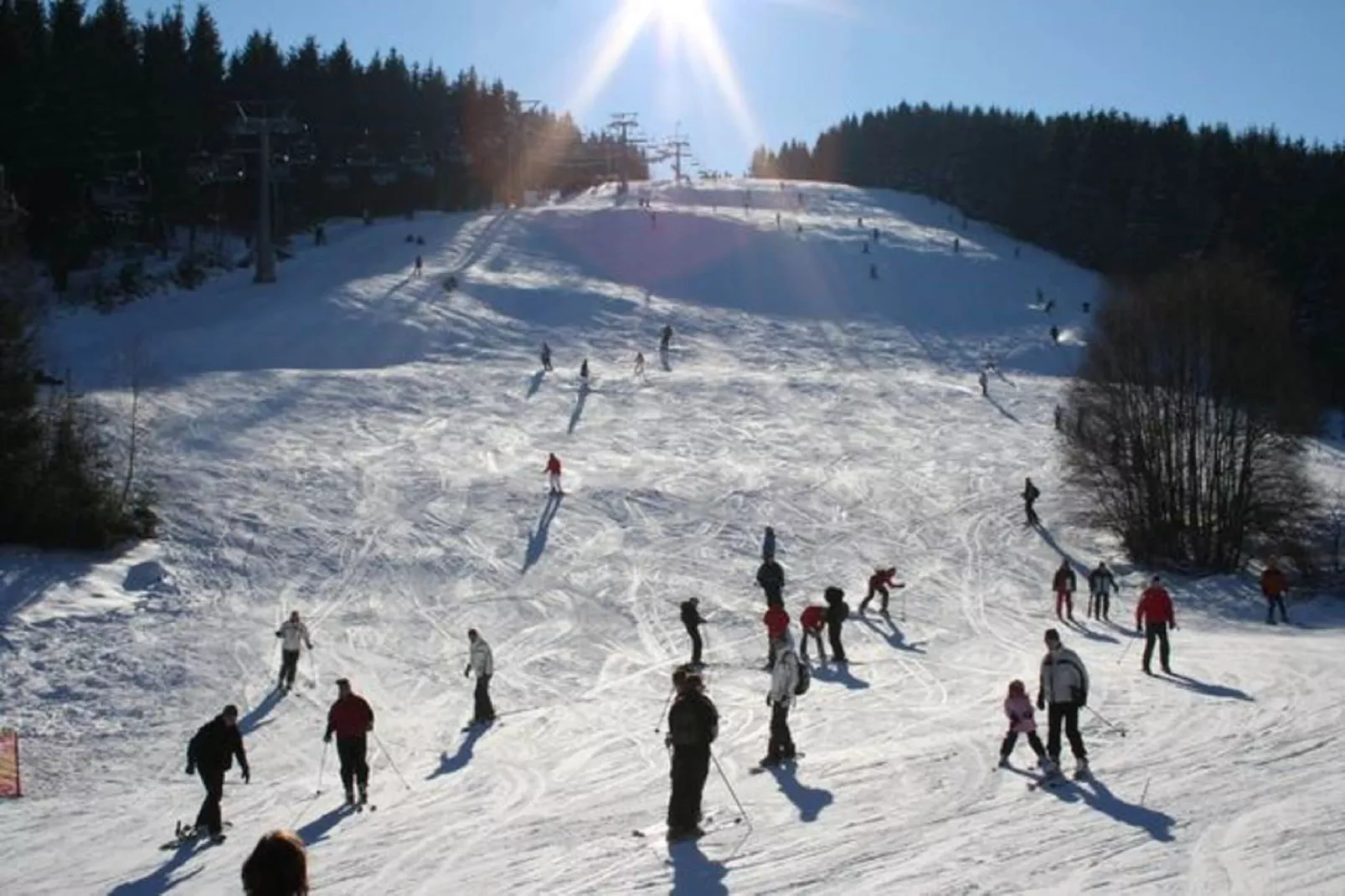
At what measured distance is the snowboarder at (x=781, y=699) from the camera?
43.9 ft

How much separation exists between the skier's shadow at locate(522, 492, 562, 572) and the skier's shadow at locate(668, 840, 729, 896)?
18.0 metres

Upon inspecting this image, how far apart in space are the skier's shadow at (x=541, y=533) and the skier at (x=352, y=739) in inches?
564

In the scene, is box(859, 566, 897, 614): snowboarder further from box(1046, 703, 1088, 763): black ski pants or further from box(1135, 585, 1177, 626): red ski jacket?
box(1046, 703, 1088, 763): black ski pants

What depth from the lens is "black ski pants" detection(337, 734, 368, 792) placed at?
13820 mm

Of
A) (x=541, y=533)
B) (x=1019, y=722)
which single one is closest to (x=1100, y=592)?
(x=541, y=533)

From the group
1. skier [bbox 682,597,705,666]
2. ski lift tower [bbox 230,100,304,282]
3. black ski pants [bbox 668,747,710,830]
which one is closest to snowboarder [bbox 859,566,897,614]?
skier [bbox 682,597,705,666]

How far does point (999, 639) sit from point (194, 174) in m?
44.3

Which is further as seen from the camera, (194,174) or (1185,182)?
(1185,182)

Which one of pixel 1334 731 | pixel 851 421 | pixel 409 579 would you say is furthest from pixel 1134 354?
pixel 1334 731

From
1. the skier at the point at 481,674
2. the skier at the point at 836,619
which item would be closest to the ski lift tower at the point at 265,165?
the skier at the point at 836,619

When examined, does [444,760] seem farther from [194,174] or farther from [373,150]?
[373,150]

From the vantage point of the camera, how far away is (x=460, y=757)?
53.5 feet

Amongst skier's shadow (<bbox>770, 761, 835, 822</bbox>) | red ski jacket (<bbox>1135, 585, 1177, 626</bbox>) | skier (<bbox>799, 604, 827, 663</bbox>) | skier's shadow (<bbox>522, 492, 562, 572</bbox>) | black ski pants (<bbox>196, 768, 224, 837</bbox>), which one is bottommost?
skier's shadow (<bbox>522, 492, 562, 572</bbox>)

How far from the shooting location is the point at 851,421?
45.7 m
